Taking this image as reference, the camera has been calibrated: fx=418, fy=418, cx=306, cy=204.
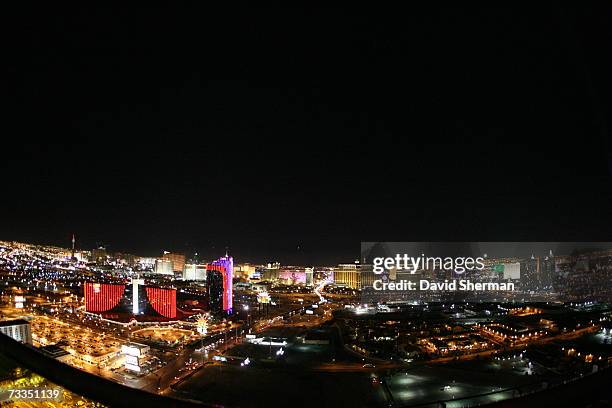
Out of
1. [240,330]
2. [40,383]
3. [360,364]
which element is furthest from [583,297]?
[40,383]

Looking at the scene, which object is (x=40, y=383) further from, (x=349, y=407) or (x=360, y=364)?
(x=360, y=364)

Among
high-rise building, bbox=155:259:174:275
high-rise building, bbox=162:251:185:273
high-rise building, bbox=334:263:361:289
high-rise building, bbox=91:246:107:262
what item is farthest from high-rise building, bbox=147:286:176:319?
high-rise building, bbox=91:246:107:262

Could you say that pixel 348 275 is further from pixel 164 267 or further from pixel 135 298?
pixel 164 267

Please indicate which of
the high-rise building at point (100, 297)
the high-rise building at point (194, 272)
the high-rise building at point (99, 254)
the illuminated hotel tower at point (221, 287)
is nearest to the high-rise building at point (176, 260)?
the high-rise building at point (194, 272)

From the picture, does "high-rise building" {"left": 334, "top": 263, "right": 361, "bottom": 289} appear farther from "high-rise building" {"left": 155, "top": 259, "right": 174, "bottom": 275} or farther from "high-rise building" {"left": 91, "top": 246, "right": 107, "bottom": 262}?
"high-rise building" {"left": 91, "top": 246, "right": 107, "bottom": 262}

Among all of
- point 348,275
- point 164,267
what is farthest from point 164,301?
point 164,267

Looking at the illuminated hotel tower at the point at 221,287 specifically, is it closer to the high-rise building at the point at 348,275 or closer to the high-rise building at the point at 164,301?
the high-rise building at the point at 164,301
